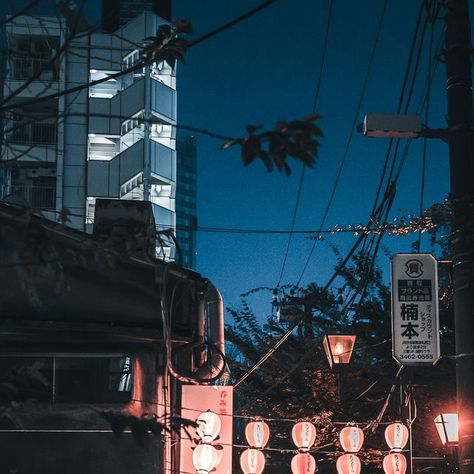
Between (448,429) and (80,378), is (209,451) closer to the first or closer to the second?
(80,378)

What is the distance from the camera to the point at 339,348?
704 inches

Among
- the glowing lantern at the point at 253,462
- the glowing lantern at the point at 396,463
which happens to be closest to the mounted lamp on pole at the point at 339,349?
the glowing lantern at the point at 396,463

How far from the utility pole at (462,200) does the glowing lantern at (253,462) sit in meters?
8.56

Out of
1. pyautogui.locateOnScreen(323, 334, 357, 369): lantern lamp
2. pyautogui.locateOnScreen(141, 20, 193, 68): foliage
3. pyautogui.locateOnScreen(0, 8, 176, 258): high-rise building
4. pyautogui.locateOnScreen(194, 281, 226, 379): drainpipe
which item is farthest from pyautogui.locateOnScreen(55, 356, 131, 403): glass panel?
pyautogui.locateOnScreen(0, 8, 176, 258): high-rise building

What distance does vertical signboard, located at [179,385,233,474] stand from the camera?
12547 mm

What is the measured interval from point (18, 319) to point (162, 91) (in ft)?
131

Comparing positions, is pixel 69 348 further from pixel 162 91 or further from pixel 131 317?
pixel 162 91

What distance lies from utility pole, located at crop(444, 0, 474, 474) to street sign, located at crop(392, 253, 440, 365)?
3417 mm

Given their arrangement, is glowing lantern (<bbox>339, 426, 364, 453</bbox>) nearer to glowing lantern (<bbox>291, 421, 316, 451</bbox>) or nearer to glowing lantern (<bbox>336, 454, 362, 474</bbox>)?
glowing lantern (<bbox>336, 454, 362, 474</bbox>)

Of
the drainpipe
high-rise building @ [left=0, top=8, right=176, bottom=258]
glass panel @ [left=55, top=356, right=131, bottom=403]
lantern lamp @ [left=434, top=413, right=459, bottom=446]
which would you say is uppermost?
high-rise building @ [left=0, top=8, right=176, bottom=258]

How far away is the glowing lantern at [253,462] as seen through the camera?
1917cm

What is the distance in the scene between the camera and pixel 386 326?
23906 millimetres

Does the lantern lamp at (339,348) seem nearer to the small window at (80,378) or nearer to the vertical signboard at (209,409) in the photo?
the vertical signboard at (209,409)

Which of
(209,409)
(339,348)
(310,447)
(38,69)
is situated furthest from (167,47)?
(310,447)
